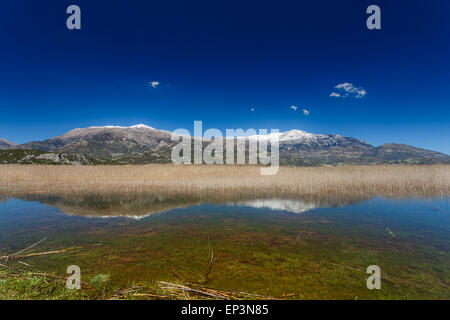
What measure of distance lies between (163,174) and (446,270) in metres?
26.7

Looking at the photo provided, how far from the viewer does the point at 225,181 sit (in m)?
25.8

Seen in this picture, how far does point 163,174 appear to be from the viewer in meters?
28.1

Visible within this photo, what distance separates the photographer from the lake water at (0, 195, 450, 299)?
216 inches

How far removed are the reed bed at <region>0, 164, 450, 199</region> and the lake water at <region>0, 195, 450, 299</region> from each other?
17.9 ft

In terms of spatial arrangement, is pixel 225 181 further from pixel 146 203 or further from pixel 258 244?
pixel 258 244

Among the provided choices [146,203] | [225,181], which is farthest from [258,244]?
[225,181]

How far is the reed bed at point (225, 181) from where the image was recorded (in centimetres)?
2095

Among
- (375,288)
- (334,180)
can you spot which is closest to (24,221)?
(375,288)

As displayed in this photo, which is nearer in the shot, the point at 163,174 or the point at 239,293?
the point at 239,293

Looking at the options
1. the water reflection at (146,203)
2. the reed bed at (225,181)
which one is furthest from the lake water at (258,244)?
the reed bed at (225,181)

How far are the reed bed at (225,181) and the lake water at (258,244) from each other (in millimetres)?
5452

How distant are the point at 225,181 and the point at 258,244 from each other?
1746 centimetres
